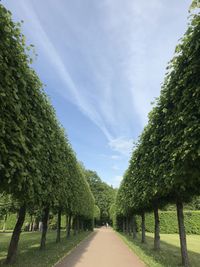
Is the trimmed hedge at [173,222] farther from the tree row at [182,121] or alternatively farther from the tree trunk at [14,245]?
the tree trunk at [14,245]

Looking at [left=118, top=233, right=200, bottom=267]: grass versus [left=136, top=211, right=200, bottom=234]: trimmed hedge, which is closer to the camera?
[left=118, top=233, right=200, bottom=267]: grass

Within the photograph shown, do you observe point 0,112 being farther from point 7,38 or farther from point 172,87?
point 172,87

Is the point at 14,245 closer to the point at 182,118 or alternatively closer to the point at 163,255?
the point at 163,255

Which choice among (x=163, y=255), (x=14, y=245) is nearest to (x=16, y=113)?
(x=14, y=245)

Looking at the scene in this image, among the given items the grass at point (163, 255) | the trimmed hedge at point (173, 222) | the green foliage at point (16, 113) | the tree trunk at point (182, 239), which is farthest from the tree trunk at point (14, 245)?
the trimmed hedge at point (173, 222)

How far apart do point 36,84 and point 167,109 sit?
4.54m

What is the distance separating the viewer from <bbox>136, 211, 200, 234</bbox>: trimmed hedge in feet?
131

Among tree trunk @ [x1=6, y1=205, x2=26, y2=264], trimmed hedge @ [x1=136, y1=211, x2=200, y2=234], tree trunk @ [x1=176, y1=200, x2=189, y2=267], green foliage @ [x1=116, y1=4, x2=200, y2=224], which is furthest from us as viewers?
trimmed hedge @ [x1=136, y1=211, x2=200, y2=234]

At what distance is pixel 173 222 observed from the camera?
4166 cm

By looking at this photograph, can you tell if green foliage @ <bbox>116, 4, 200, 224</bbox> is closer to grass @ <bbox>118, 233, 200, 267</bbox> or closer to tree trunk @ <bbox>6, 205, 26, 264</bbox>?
grass @ <bbox>118, 233, 200, 267</bbox>

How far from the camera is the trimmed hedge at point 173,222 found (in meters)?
39.9

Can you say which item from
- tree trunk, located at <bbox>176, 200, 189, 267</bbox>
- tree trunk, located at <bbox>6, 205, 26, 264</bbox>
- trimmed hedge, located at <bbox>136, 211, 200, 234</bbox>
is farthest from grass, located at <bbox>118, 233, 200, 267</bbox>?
trimmed hedge, located at <bbox>136, 211, 200, 234</bbox>

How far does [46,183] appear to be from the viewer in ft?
33.0

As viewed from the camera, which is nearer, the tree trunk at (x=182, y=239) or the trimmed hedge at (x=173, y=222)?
the tree trunk at (x=182, y=239)
